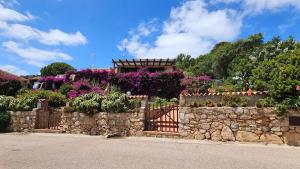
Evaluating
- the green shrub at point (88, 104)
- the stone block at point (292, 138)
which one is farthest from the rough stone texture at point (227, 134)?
the green shrub at point (88, 104)

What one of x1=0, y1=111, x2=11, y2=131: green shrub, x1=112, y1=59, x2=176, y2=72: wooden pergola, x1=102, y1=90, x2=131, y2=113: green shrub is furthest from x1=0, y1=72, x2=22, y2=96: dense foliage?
x1=102, y1=90, x2=131, y2=113: green shrub

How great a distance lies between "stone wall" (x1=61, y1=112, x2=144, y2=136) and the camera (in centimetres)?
1171

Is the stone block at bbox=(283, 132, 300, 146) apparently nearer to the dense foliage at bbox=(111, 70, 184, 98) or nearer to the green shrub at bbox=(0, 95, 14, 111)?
the green shrub at bbox=(0, 95, 14, 111)

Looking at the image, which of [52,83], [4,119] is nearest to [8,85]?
[52,83]

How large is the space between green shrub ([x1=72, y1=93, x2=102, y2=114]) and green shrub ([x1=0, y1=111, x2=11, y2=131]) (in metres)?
4.13

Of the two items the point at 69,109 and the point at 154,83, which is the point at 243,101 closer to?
the point at 69,109

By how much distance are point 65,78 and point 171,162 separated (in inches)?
900

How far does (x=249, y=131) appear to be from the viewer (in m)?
9.84

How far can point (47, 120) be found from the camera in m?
14.0

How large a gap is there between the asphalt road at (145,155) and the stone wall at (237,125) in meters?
0.55

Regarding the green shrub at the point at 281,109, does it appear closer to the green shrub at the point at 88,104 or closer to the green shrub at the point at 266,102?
the green shrub at the point at 266,102

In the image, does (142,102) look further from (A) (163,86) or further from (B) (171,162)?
(A) (163,86)

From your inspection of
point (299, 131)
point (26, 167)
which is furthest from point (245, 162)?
point (26, 167)

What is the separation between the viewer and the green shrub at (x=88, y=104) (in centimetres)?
1255
